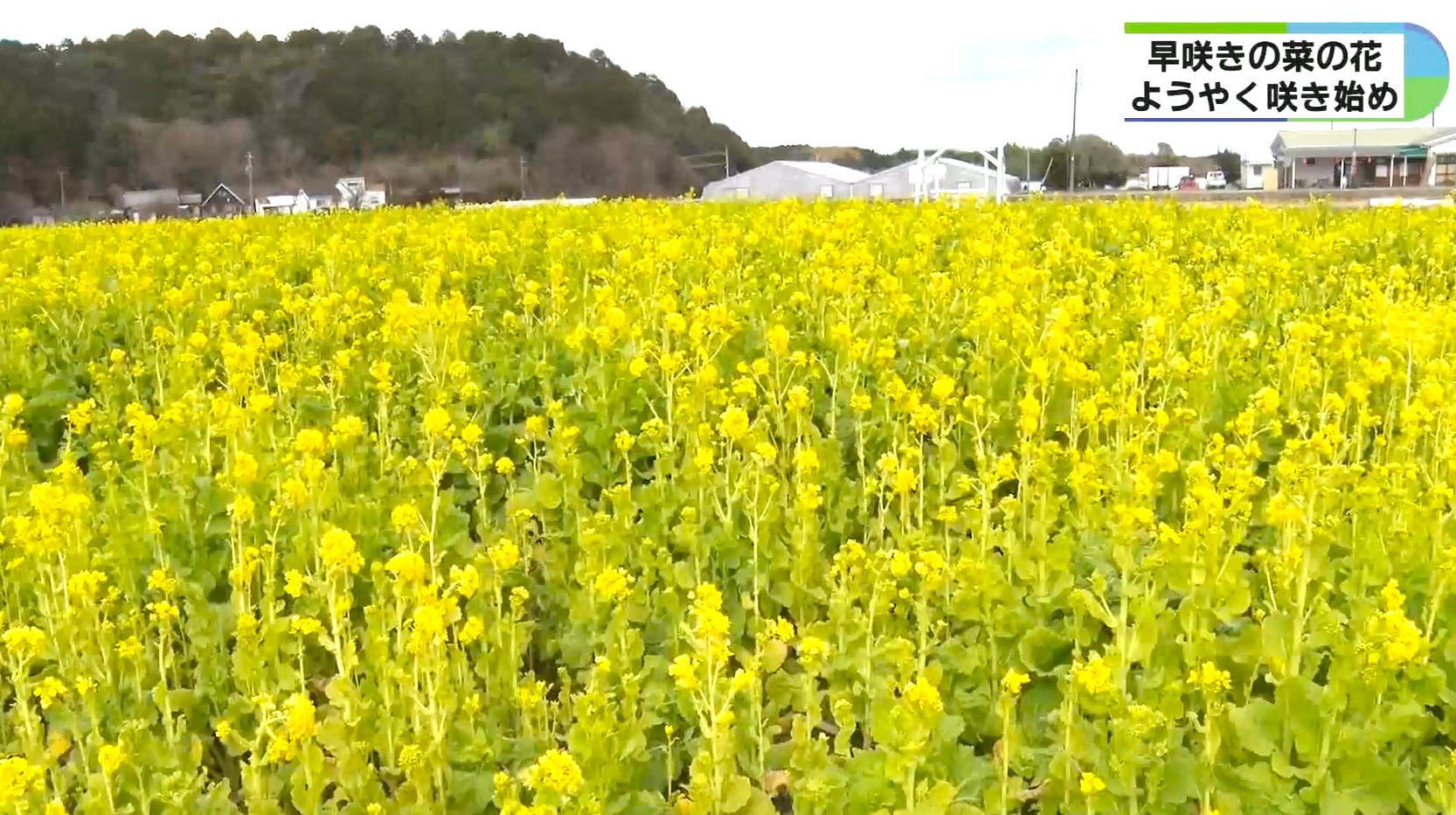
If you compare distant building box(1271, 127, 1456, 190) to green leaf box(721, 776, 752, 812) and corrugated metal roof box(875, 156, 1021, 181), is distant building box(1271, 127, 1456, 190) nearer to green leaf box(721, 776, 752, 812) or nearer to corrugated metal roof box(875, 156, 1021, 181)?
corrugated metal roof box(875, 156, 1021, 181)

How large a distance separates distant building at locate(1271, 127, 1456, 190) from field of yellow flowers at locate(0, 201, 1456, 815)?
4459 centimetres

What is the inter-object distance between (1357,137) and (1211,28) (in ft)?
121

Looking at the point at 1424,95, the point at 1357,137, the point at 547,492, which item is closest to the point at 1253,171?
the point at 1357,137

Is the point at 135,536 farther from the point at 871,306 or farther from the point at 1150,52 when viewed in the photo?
the point at 1150,52

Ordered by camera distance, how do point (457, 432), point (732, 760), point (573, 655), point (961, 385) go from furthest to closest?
point (961, 385)
point (457, 432)
point (573, 655)
point (732, 760)

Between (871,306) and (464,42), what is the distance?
51485 mm

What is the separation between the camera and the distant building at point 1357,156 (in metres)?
44.3

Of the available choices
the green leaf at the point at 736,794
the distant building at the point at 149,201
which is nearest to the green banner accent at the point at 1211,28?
the green leaf at the point at 736,794

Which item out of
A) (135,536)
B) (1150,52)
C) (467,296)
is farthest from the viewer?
(1150,52)

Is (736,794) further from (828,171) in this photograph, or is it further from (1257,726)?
(828,171)

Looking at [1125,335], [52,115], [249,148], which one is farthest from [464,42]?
[1125,335]

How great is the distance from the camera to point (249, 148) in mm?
45000

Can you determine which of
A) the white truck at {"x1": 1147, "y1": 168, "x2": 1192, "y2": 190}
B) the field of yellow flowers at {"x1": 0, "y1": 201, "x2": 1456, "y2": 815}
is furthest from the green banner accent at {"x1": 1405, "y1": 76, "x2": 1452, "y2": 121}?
the white truck at {"x1": 1147, "y1": 168, "x2": 1192, "y2": 190}

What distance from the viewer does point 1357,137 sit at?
158 ft
